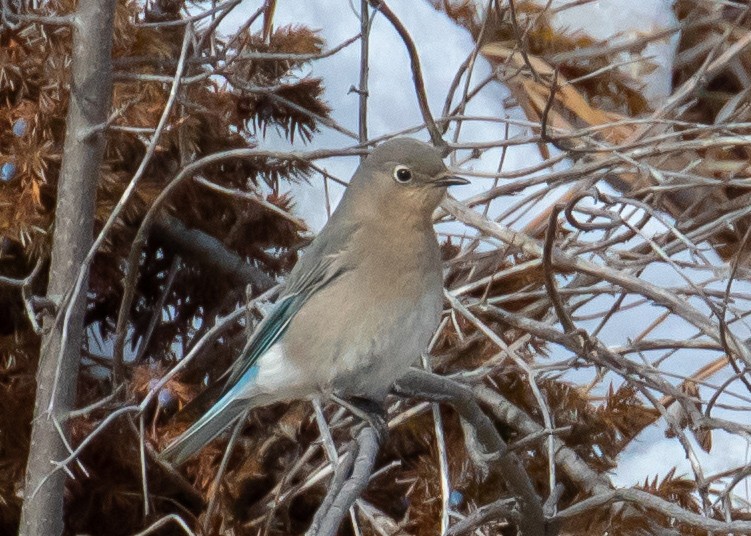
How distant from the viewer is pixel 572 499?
7.84 ft

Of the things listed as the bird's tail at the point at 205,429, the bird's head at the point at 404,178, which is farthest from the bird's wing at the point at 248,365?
the bird's head at the point at 404,178

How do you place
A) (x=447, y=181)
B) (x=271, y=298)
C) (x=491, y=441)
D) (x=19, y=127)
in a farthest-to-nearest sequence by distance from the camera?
(x=271, y=298)
(x=19, y=127)
(x=447, y=181)
(x=491, y=441)

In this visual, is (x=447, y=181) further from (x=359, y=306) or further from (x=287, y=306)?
(x=287, y=306)

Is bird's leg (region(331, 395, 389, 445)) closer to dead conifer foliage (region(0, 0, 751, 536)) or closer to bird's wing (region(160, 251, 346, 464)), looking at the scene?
dead conifer foliage (region(0, 0, 751, 536))

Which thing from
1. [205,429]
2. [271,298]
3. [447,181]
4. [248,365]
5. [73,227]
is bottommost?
[205,429]

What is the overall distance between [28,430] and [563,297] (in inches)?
41.9

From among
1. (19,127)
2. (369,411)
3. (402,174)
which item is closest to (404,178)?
(402,174)

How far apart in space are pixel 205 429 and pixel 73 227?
0.44m

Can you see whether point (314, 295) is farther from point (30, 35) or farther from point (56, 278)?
point (30, 35)

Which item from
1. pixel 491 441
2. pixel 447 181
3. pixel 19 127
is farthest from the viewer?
pixel 19 127

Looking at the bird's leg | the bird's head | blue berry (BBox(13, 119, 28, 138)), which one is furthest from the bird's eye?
blue berry (BBox(13, 119, 28, 138))

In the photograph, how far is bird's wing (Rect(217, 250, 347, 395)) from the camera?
2.22 m

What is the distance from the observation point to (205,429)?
84.4 inches

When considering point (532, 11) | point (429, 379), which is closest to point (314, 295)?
point (429, 379)
